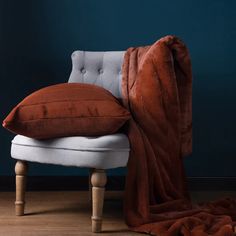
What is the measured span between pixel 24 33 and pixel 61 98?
0.86 metres

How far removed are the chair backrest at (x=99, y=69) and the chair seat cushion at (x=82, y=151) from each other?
0.59 metres

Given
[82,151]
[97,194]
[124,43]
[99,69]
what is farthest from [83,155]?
[124,43]

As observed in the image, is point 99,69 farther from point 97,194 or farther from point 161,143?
point 97,194

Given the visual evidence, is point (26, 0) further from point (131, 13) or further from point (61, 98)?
point (61, 98)

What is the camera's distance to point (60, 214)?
2.30 meters

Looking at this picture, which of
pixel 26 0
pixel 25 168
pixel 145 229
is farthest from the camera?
pixel 26 0

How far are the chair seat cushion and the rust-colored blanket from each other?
95 mm

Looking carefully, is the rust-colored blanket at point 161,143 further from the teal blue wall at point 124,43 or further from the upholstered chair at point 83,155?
the teal blue wall at point 124,43

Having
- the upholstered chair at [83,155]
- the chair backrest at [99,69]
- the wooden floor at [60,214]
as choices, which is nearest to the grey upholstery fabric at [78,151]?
the upholstered chair at [83,155]

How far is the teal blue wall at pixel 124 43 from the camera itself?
2797 millimetres

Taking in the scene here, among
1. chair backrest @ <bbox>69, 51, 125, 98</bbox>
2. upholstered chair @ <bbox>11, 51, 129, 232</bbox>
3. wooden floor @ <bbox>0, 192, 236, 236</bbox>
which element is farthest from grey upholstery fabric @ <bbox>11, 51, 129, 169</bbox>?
chair backrest @ <bbox>69, 51, 125, 98</bbox>

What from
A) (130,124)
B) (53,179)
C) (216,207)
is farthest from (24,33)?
(216,207)

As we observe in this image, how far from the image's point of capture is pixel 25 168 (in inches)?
88.3

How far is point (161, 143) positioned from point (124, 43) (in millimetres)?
787
